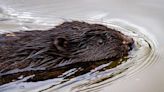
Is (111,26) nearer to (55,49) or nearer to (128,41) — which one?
(128,41)

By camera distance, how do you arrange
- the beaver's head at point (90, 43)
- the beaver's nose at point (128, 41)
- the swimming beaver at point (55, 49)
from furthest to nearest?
the beaver's nose at point (128, 41) → the beaver's head at point (90, 43) → the swimming beaver at point (55, 49)

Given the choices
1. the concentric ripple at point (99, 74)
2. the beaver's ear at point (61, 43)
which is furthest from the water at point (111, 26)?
the beaver's ear at point (61, 43)

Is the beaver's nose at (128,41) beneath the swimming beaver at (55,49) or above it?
above

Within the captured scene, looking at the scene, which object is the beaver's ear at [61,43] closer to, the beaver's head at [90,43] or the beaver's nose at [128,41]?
the beaver's head at [90,43]

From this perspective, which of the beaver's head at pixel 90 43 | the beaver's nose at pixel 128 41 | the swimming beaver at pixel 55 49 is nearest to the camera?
the swimming beaver at pixel 55 49

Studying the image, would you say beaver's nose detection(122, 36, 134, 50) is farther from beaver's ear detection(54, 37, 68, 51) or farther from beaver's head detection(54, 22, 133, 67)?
beaver's ear detection(54, 37, 68, 51)

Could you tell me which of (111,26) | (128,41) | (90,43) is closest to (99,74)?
(90,43)

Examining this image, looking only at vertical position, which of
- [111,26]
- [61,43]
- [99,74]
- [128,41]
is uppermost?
[111,26]
